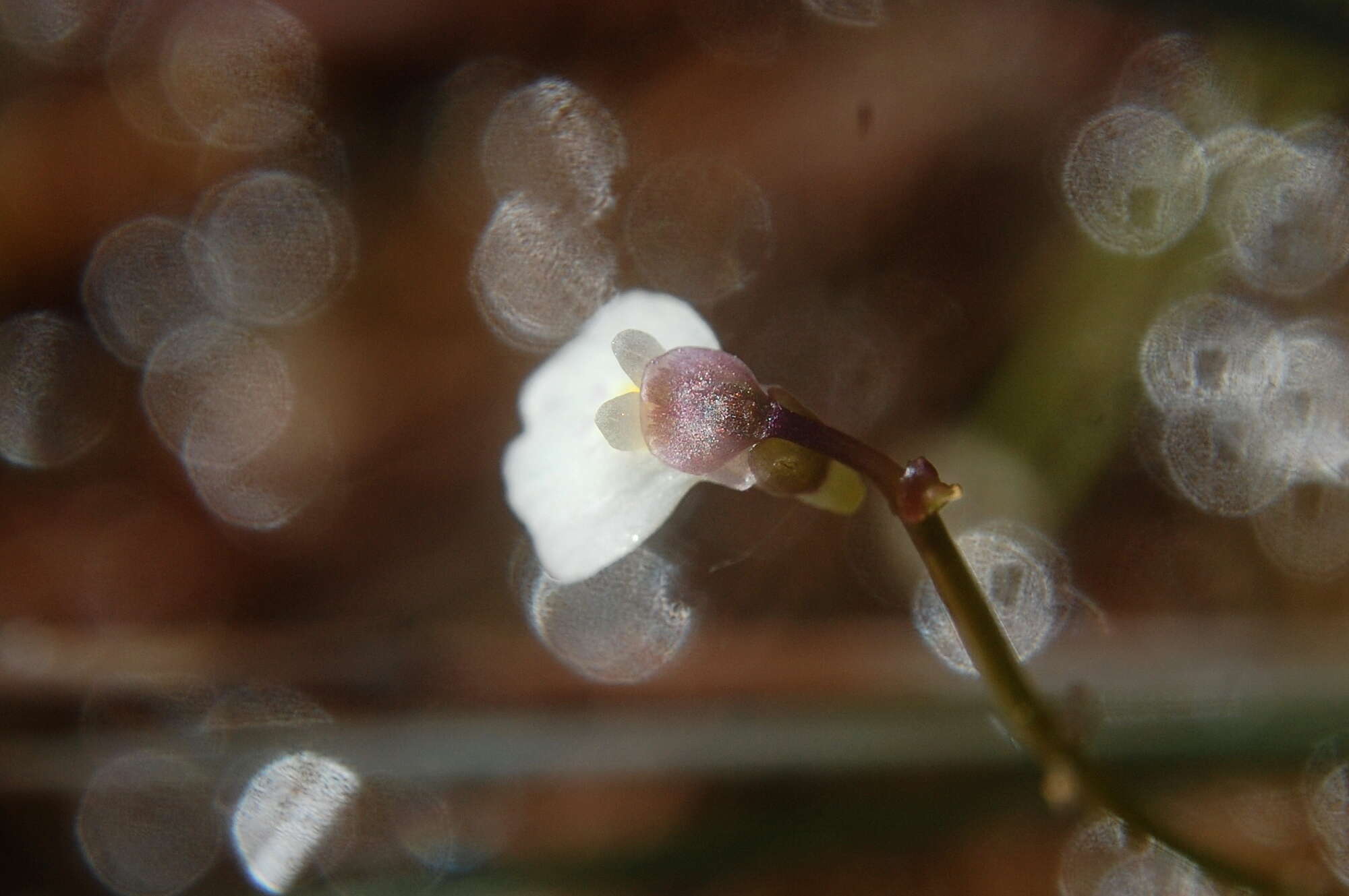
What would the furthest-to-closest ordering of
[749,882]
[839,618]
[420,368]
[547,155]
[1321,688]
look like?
1. [547,155]
2. [420,368]
3. [839,618]
4. [749,882]
5. [1321,688]

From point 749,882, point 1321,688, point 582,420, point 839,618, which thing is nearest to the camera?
point 582,420

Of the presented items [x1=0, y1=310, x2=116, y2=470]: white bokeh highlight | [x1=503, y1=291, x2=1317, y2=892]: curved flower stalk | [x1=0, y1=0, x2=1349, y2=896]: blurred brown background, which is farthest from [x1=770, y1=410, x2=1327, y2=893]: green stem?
[x1=0, y1=310, x2=116, y2=470]: white bokeh highlight

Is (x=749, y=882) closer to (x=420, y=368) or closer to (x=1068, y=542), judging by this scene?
(x=1068, y=542)

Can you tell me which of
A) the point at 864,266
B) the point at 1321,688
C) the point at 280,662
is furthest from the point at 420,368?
the point at 1321,688

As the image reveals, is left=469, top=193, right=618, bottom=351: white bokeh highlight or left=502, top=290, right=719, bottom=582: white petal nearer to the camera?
left=502, top=290, right=719, bottom=582: white petal

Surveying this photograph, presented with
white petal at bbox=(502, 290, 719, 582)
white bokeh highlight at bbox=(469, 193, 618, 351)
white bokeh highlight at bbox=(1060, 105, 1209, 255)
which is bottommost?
white bokeh highlight at bbox=(469, 193, 618, 351)

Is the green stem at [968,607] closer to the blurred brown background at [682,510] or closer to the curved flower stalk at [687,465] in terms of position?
the curved flower stalk at [687,465]

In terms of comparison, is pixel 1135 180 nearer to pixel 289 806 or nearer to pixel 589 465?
pixel 589 465

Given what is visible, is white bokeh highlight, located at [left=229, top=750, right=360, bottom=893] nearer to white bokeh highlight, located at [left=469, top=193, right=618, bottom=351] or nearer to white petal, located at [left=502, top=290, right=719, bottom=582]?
white bokeh highlight, located at [left=469, top=193, right=618, bottom=351]
